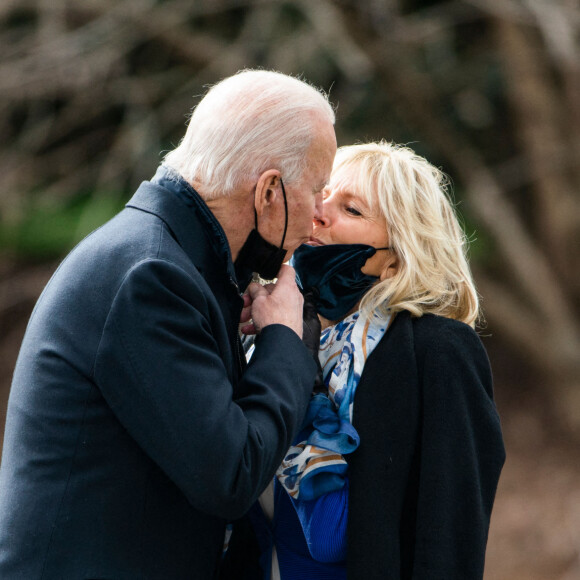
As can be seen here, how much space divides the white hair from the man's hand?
290 mm

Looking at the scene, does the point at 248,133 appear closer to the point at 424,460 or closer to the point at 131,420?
the point at 131,420

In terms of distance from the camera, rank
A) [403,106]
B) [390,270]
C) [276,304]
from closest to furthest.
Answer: [276,304] < [390,270] < [403,106]

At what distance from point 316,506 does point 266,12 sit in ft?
17.3

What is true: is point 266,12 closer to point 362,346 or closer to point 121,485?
point 362,346

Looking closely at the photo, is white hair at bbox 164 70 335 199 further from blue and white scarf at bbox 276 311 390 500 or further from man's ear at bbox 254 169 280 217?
blue and white scarf at bbox 276 311 390 500

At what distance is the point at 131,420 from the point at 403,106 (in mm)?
5315

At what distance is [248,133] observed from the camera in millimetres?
1926

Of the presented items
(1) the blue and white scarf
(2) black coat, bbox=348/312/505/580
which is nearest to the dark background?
(1) the blue and white scarf

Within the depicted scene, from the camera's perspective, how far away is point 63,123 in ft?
24.0

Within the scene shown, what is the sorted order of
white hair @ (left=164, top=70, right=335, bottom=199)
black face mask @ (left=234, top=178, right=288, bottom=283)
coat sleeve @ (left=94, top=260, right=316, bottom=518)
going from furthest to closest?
black face mask @ (left=234, top=178, right=288, bottom=283) < white hair @ (left=164, top=70, right=335, bottom=199) < coat sleeve @ (left=94, top=260, right=316, bottom=518)

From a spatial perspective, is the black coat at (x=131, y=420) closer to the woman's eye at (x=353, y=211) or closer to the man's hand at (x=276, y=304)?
the man's hand at (x=276, y=304)

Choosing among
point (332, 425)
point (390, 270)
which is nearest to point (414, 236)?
point (390, 270)

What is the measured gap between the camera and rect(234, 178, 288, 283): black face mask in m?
2.07

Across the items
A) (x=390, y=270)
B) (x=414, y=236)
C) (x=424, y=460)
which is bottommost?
(x=424, y=460)
